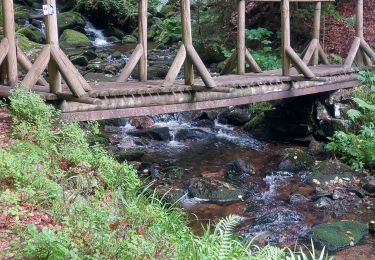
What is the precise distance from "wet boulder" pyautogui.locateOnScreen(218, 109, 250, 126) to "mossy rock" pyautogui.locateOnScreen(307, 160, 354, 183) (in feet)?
12.8

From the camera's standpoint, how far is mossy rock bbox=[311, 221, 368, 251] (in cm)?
763

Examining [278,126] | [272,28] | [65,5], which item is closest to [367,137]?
[278,126]

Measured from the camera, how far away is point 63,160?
6.29 m

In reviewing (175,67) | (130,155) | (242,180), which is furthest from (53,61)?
(242,180)

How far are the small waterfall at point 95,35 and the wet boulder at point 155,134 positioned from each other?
11279mm

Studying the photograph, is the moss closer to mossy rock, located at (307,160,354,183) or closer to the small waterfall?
the small waterfall

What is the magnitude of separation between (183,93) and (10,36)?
308cm

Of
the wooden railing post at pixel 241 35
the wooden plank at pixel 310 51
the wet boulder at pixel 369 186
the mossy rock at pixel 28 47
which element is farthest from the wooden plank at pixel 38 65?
the mossy rock at pixel 28 47

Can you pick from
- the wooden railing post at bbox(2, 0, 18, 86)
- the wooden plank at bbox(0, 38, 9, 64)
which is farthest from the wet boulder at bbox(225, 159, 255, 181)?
the wooden plank at bbox(0, 38, 9, 64)

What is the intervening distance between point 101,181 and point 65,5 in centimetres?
2485

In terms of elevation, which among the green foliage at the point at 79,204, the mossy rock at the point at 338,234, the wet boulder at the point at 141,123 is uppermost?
the green foliage at the point at 79,204

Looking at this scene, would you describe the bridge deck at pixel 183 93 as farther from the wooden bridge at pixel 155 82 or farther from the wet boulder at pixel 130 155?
the wet boulder at pixel 130 155

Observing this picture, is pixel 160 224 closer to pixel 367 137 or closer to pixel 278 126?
pixel 367 137

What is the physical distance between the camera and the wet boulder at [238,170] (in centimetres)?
1062
